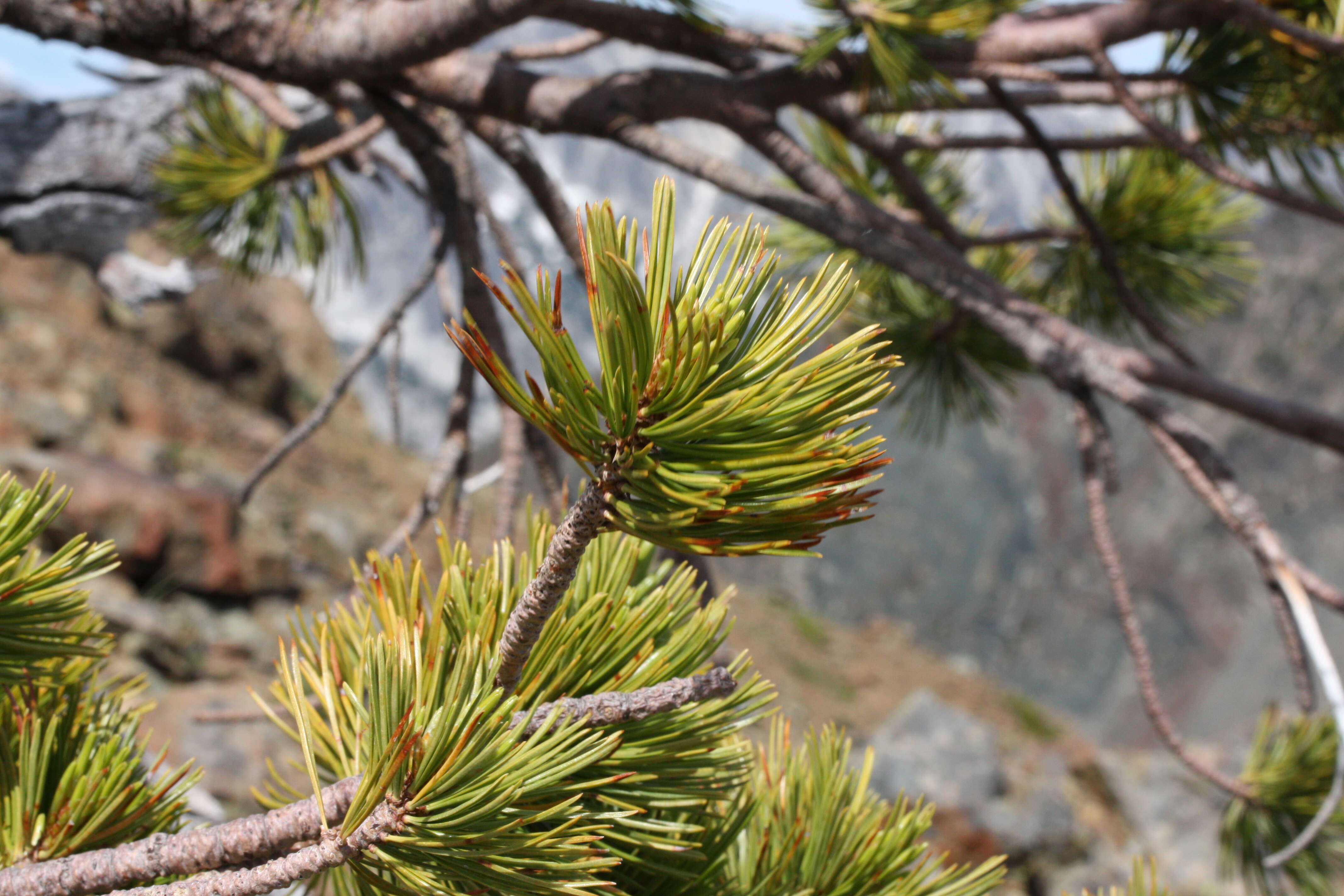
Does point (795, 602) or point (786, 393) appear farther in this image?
point (795, 602)

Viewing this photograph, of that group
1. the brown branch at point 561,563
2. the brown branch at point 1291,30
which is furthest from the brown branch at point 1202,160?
the brown branch at point 561,563

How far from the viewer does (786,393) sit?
0.79ft

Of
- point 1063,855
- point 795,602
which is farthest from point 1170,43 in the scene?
point 795,602

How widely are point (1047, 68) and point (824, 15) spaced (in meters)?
0.25

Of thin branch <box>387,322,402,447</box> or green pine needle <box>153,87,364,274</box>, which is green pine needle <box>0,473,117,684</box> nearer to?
thin branch <box>387,322,402,447</box>

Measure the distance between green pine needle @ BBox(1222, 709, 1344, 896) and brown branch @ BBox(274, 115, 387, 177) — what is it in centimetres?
114

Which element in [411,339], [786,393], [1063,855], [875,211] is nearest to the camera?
[786,393]

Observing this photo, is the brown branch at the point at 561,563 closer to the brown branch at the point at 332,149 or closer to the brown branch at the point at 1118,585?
the brown branch at the point at 1118,585

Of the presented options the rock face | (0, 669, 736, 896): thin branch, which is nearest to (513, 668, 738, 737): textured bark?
(0, 669, 736, 896): thin branch

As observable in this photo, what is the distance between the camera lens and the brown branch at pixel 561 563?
0.25 m

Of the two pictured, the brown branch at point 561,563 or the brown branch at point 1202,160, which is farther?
the brown branch at point 1202,160

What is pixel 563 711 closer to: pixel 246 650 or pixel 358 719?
pixel 358 719

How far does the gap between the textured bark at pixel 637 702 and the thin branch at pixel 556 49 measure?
81 cm

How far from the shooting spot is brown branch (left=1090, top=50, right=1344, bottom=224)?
692 mm
